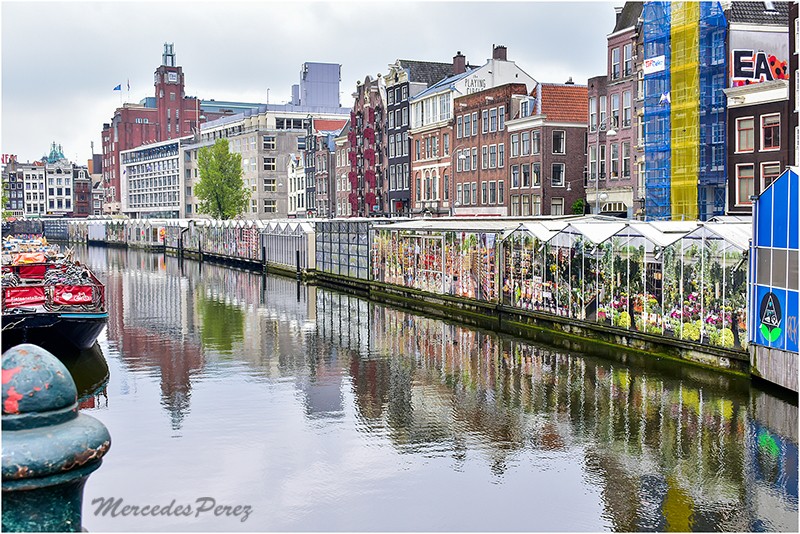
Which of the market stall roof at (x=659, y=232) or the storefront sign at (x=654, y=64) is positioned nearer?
the market stall roof at (x=659, y=232)

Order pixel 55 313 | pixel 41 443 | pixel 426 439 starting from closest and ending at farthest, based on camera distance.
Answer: pixel 41 443, pixel 426 439, pixel 55 313

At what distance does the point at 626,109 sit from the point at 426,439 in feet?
137

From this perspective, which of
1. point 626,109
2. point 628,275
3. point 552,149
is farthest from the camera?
point 552,149

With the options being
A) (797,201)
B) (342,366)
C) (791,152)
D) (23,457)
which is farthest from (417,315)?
(23,457)

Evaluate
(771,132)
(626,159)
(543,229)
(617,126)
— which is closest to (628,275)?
(543,229)

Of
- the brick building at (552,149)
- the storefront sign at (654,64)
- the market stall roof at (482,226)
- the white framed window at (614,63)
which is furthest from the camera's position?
the brick building at (552,149)

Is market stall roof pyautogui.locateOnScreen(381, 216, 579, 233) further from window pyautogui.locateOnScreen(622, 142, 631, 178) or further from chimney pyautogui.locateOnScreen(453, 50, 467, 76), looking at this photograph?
chimney pyautogui.locateOnScreen(453, 50, 467, 76)

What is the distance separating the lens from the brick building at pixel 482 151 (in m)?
66.6

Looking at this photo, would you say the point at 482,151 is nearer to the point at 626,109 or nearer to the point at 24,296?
the point at 626,109

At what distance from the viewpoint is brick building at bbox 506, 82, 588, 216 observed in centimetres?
6247

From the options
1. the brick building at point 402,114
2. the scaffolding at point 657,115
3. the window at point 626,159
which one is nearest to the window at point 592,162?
the window at point 626,159

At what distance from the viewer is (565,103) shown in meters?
63.6

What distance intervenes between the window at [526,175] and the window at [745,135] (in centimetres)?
2041

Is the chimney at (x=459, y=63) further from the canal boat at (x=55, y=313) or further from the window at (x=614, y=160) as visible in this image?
the canal boat at (x=55, y=313)
